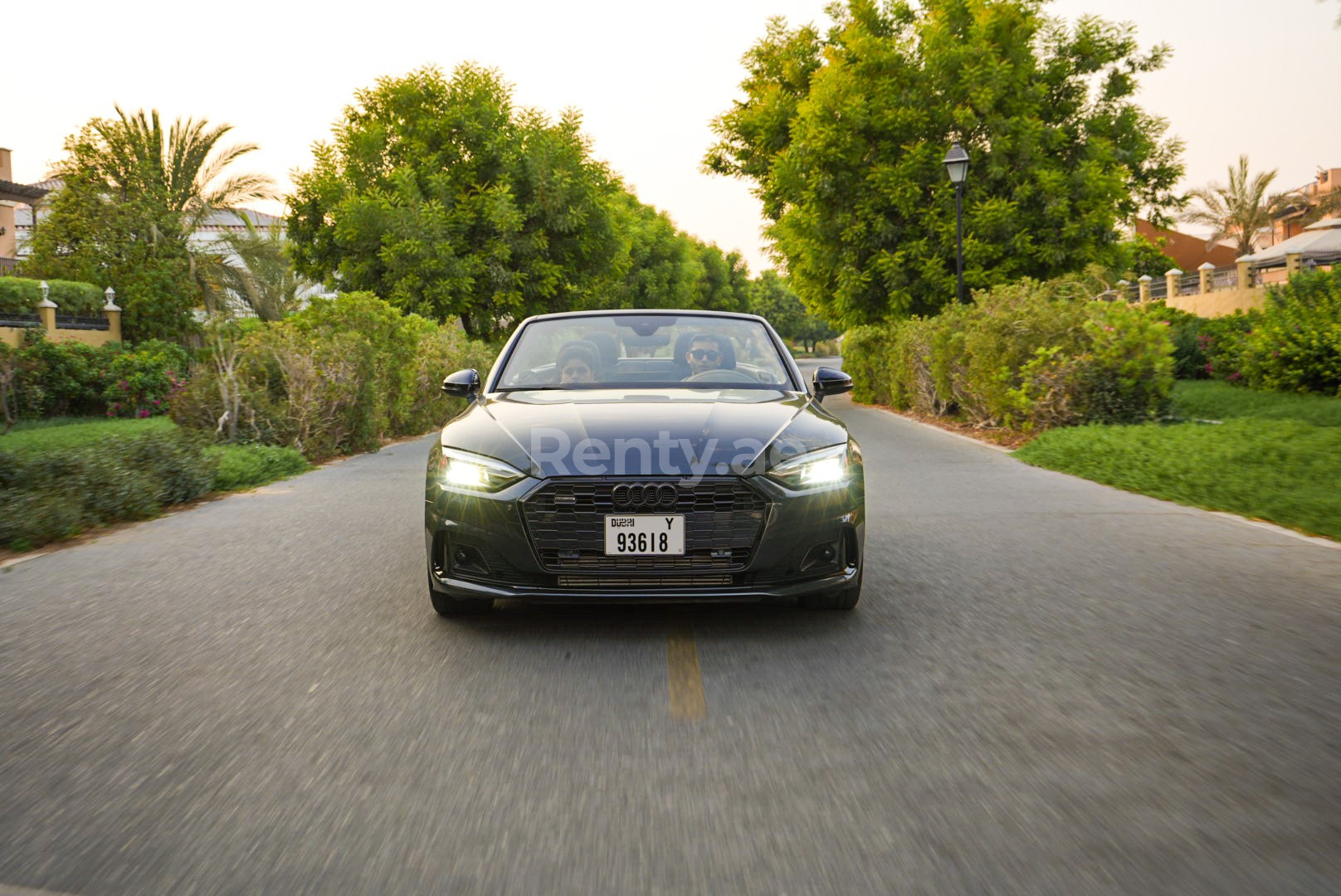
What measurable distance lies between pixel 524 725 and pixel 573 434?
4.92 feet

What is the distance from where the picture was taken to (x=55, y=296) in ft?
92.4

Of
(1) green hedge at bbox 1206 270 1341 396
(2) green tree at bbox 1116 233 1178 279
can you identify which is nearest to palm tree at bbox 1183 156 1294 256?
(2) green tree at bbox 1116 233 1178 279

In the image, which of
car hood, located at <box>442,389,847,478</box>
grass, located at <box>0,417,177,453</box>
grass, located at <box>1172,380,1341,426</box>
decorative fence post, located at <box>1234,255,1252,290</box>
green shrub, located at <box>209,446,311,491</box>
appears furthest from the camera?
decorative fence post, located at <box>1234,255,1252,290</box>

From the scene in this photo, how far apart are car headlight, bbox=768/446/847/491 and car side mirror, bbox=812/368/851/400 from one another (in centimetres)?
127

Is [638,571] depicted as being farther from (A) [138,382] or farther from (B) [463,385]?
(A) [138,382]

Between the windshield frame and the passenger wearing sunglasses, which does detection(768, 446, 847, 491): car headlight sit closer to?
the windshield frame

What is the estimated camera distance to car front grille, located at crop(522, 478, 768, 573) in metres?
4.54

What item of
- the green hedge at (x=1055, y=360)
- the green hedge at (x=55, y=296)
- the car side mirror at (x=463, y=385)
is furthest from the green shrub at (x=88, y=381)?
the car side mirror at (x=463, y=385)

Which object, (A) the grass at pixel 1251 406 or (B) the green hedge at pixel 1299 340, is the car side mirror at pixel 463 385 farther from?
(B) the green hedge at pixel 1299 340

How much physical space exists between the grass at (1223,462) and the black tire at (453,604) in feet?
18.3

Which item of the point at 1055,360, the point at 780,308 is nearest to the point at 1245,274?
the point at 1055,360

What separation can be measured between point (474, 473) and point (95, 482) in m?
5.26

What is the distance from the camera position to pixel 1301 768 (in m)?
3.18

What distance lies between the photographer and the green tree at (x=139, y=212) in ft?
104
